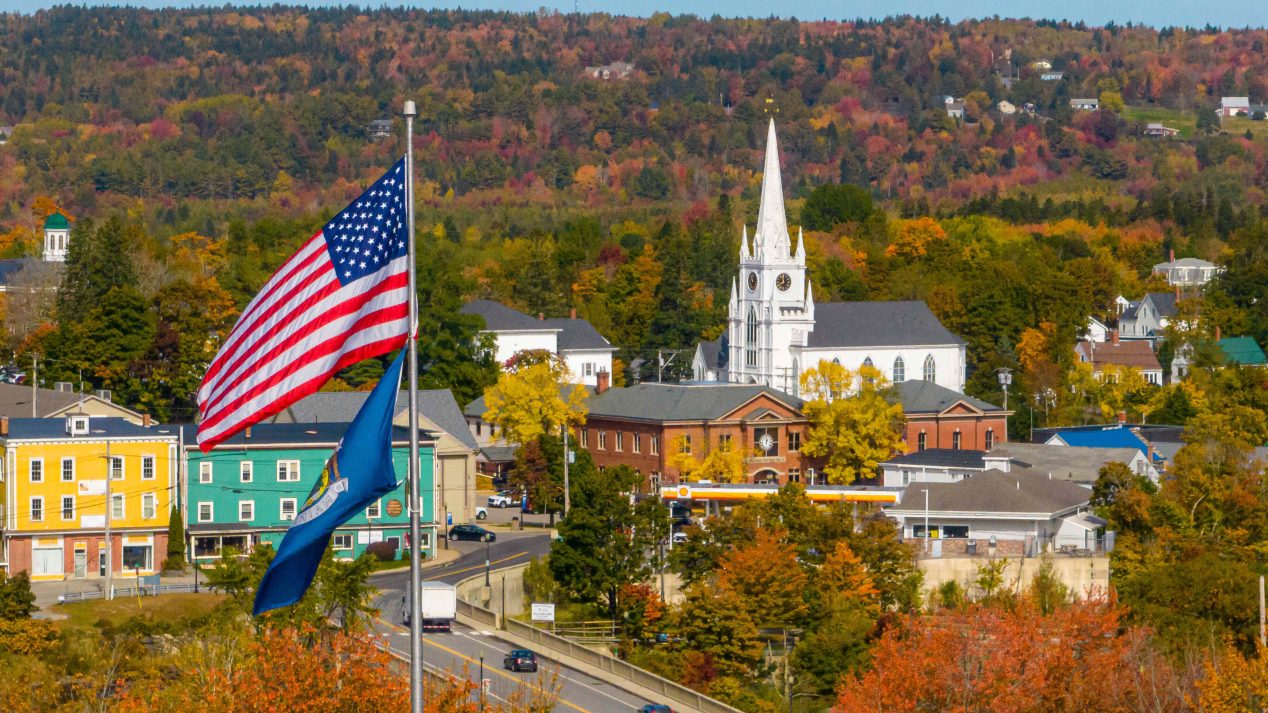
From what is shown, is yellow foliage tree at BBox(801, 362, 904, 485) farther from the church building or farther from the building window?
the building window

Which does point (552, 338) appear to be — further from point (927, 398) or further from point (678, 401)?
point (927, 398)

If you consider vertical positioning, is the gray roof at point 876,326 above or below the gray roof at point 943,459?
above

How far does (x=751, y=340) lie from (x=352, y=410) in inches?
1046

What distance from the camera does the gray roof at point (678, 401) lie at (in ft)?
316

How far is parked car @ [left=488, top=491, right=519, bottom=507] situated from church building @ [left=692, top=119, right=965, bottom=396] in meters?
22.5

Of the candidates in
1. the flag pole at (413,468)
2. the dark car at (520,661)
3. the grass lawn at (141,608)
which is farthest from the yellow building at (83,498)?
the flag pole at (413,468)

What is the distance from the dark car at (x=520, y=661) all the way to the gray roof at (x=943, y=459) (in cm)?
3231

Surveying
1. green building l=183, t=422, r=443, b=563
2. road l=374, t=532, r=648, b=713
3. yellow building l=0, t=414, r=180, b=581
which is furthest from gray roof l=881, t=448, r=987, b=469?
yellow building l=0, t=414, r=180, b=581

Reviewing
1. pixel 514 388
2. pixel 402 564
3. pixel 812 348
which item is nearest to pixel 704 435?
pixel 514 388

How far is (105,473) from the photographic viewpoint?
73.8 m

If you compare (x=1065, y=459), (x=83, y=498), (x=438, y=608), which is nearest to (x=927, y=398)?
(x=1065, y=459)

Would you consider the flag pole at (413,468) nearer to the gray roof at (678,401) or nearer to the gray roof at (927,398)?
the gray roof at (678,401)

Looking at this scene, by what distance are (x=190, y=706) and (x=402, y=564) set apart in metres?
37.7

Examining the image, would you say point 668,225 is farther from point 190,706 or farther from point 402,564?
point 190,706
